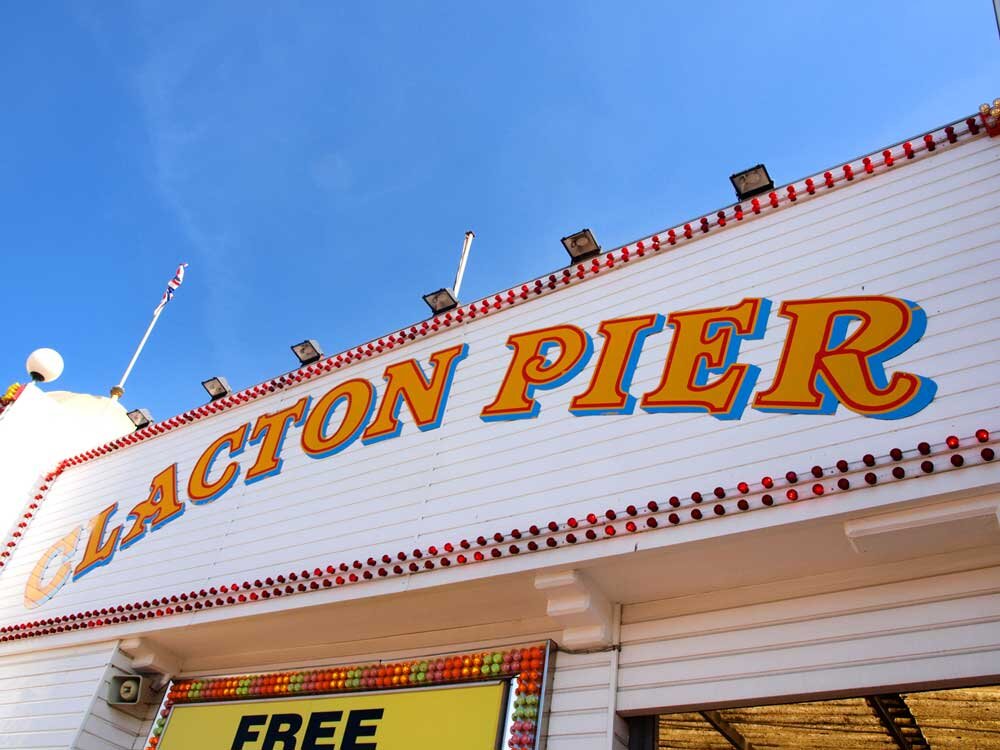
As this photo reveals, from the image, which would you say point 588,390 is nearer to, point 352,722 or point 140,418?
point 352,722

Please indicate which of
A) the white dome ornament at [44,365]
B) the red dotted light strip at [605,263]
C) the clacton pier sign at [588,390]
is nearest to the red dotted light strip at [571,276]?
the red dotted light strip at [605,263]

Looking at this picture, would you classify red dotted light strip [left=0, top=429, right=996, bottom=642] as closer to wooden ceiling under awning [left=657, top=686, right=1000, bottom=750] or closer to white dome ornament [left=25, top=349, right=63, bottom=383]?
wooden ceiling under awning [left=657, top=686, right=1000, bottom=750]

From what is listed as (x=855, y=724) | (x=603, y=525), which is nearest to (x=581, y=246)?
(x=603, y=525)

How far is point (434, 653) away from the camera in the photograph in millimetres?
7496

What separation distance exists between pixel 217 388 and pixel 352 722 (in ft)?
19.6

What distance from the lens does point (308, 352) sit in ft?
36.1

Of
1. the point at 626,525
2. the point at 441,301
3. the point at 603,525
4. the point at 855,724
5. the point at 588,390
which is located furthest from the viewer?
the point at 441,301

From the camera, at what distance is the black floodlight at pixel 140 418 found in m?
13.1

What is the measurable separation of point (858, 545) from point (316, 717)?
15.6 ft

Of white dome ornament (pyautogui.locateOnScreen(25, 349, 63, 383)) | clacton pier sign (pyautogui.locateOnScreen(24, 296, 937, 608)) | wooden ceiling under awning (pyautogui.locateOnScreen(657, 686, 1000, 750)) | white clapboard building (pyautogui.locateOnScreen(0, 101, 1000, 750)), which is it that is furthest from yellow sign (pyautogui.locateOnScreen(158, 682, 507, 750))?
white dome ornament (pyautogui.locateOnScreen(25, 349, 63, 383))

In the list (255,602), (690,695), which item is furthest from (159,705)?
(690,695)

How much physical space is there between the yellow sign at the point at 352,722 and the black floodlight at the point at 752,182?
4805 millimetres

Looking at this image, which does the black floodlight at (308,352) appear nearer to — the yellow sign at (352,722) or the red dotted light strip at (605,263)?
the red dotted light strip at (605,263)

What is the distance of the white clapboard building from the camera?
221 inches
